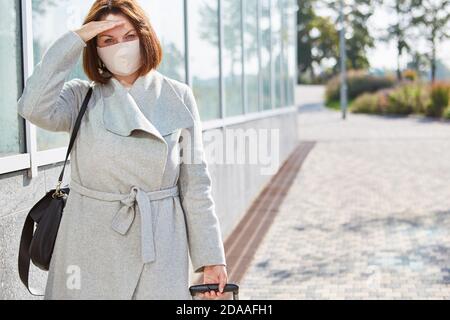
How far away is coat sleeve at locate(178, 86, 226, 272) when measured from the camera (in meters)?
2.46

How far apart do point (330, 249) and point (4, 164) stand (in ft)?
14.6

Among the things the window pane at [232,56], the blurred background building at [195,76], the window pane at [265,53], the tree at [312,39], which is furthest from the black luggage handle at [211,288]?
the tree at [312,39]

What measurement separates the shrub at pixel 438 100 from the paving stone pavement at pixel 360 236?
1896 cm

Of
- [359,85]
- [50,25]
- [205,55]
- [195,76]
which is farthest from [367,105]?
[50,25]

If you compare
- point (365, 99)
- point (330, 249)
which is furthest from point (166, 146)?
point (365, 99)

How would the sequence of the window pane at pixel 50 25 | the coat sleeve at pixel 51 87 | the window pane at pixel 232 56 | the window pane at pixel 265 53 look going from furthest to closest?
1. the window pane at pixel 265 53
2. the window pane at pixel 232 56
3. the window pane at pixel 50 25
4. the coat sleeve at pixel 51 87

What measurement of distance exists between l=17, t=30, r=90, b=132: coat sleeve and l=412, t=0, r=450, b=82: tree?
200 ft

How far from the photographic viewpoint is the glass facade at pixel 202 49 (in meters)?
3.57

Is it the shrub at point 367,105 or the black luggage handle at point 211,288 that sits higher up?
the shrub at point 367,105

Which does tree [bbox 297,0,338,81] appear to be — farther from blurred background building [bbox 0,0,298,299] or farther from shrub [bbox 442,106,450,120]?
blurred background building [bbox 0,0,298,299]

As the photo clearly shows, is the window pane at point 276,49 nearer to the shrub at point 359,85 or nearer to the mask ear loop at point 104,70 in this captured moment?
the mask ear loop at point 104,70

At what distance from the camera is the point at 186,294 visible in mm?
2410

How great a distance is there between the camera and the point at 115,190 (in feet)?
7.72

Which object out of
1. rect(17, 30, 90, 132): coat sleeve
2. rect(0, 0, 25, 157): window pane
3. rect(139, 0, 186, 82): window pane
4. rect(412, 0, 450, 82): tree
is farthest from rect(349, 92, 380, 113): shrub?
rect(17, 30, 90, 132): coat sleeve
